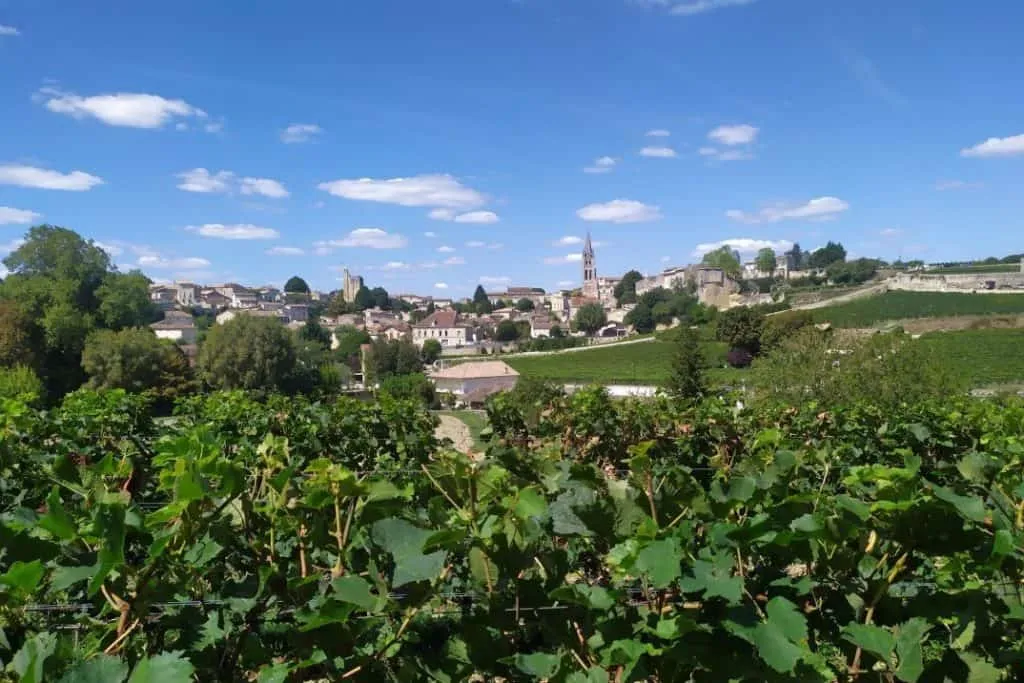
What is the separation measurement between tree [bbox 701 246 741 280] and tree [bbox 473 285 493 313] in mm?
47859

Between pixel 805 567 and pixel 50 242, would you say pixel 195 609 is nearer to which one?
pixel 805 567

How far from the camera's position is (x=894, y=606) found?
145 cm

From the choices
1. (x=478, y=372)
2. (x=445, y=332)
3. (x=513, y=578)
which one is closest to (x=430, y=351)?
(x=445, y=332)

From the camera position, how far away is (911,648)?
4.45 ft

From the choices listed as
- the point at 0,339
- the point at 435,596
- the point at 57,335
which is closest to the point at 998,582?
the point at 435,596

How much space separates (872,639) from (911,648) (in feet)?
0.31

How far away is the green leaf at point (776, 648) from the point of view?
118cm

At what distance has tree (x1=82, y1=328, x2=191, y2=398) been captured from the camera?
4503 centimetres

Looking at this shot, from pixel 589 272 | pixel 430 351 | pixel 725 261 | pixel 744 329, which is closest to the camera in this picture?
pixel 744 329

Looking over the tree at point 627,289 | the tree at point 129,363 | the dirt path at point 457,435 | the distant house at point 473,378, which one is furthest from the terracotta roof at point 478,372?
the tree at point 627,289

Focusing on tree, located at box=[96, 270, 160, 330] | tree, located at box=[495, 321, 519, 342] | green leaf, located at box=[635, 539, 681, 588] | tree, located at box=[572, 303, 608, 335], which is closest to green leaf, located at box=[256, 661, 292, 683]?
green leaf, located at box=[635, 539, 681, 588]

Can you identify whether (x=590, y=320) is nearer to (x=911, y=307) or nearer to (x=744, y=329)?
(x=911, y=307)

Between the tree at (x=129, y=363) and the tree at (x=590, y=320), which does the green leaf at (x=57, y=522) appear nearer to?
the tree at (x=129, y=363)

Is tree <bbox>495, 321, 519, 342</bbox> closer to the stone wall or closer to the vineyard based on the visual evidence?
the stone wall
